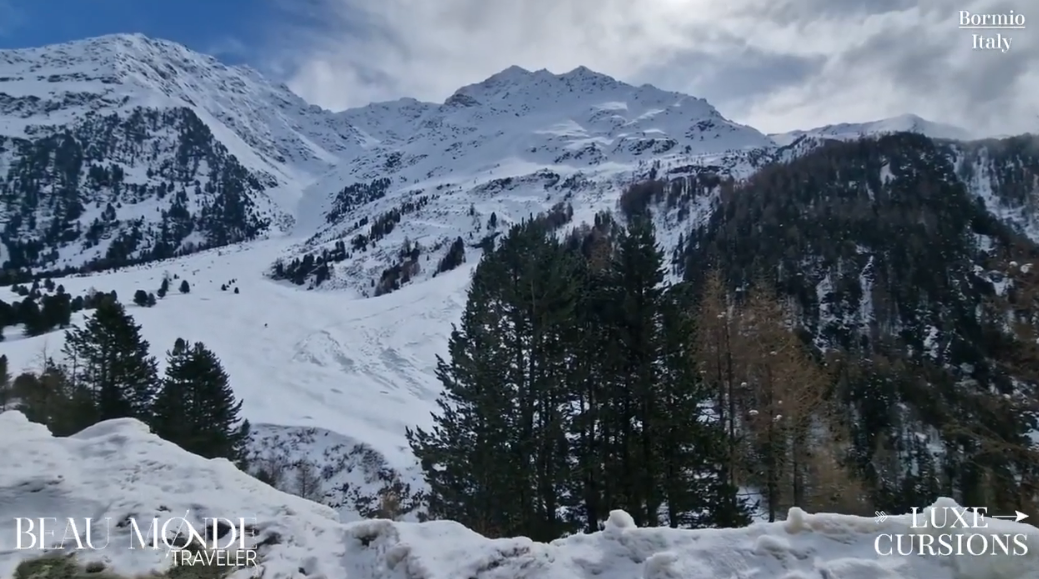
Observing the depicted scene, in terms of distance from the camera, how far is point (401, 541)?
6898 mm

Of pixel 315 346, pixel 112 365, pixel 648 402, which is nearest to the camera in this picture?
pixel 648 402

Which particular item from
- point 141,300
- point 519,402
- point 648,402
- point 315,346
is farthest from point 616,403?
point 141,300

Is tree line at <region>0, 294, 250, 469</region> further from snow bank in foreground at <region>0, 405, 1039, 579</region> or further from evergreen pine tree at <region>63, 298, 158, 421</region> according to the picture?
snow bank in foreground at <region>0, 405, 1039, 579</region>

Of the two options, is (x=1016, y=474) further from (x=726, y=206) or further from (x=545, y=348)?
(x=726, y=206)

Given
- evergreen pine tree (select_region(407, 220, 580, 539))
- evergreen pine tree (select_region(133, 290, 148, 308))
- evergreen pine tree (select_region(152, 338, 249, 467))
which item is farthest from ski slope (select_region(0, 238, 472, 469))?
evergreen pine tree (select_region(407, 220, 580, 539))

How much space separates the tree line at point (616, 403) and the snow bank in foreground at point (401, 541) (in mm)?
9181

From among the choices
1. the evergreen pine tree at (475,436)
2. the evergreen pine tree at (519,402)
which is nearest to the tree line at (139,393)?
the evergreen pine tree at (475,436)

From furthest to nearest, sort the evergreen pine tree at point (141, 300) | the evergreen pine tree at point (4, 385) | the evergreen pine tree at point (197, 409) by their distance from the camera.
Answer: the evergreen pine tree at point (141, 300) → the evergreen pine tree at point (4, 385) → the evergreen pine tree at point (197, 409)

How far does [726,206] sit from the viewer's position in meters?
149

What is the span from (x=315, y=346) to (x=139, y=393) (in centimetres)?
2832

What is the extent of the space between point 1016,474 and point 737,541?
1139 cm

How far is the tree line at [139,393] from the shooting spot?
2667 cm

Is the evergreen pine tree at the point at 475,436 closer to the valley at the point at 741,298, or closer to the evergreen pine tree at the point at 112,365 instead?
the valley at the point at 741,298

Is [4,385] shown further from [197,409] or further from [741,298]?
[741,298]
